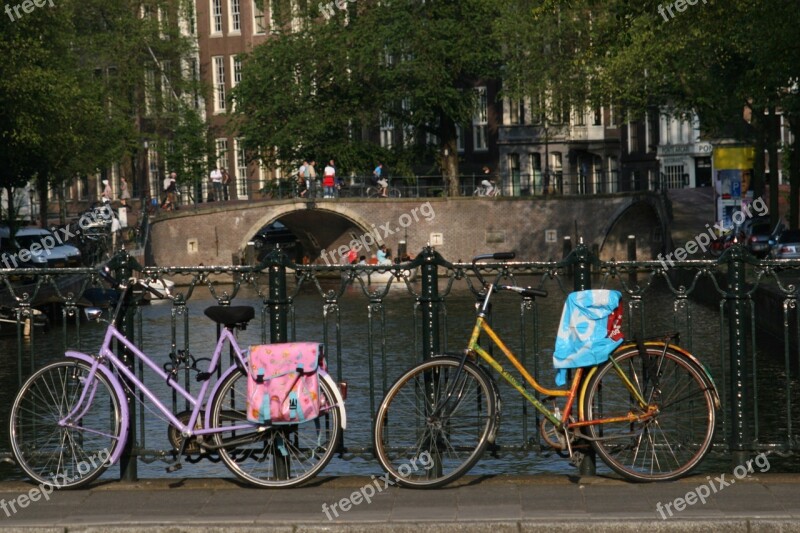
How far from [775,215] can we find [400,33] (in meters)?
19.2

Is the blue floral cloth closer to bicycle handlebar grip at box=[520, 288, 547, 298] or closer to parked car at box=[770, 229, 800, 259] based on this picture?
bicycle handlebar grip at box=[520, 288, 547, 298]

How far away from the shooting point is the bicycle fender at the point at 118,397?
369 inches

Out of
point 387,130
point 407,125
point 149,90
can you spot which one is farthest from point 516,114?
point 149,90

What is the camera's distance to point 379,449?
914cm

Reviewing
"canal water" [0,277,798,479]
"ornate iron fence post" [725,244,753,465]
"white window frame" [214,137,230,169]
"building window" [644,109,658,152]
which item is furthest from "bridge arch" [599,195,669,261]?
"ornate iron fence post" [725,244,753,465]

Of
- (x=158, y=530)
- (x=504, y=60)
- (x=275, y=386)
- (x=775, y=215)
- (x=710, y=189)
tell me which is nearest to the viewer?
(x=158, y=530)

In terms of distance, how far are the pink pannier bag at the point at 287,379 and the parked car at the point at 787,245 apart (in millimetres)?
32437

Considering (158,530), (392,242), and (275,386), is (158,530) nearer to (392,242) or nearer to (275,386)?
(275,386)

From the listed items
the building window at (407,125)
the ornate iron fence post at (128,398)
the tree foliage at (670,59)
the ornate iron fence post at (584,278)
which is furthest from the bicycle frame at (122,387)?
the building window at (407,125)

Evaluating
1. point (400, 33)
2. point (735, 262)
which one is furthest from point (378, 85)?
point (735, 262)

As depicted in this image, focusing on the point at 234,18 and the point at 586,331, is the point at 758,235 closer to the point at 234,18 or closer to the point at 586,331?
the point at 234,18

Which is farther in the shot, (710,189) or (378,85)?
(710,189)

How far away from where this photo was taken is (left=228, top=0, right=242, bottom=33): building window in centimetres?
7431

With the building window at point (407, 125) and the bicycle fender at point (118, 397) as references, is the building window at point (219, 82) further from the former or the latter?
the bicycle fender at point (118, 397)
